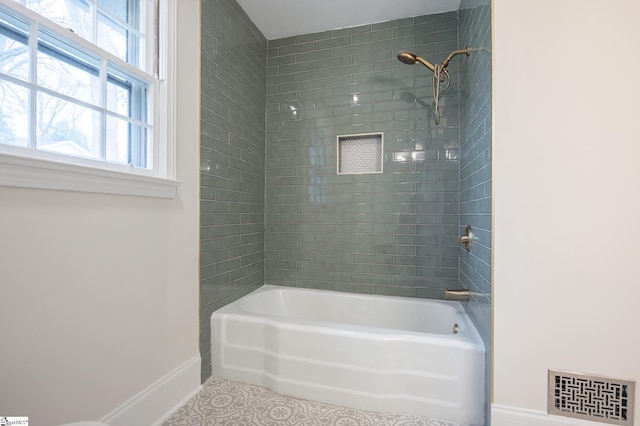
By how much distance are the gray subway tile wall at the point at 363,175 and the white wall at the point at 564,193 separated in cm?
90

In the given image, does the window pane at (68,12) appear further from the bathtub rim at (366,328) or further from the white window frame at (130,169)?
the bathtub rim at (366,328)

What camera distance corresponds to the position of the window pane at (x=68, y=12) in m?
1.04

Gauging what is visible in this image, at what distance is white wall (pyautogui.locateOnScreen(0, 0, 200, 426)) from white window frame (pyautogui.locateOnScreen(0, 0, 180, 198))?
0.04m

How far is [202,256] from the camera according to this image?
5.82 feet

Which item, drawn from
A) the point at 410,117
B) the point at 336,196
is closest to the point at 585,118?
the point at 410,117

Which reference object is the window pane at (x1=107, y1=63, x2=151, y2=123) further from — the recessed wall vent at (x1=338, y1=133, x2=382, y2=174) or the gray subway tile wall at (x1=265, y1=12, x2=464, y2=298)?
the recessed wall vent at (x1=338, y1=133, x2=382, y2=174)

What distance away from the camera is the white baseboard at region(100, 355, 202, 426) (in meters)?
1.26

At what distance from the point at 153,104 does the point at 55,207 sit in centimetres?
74

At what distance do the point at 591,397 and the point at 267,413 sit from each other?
151 cm

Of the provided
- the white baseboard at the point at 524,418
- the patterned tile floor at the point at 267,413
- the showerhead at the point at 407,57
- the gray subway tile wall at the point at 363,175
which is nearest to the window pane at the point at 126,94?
the gray subway tile wall at the point at 363,175

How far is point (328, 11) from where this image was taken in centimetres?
220

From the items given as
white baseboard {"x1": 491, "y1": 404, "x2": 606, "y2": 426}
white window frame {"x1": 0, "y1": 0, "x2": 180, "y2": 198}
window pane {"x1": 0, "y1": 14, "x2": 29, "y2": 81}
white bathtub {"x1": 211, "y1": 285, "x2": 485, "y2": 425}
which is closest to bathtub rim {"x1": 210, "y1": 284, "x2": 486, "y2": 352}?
white bathtub {"x1": 211, "y1": 285, "x2": 485, "y2": 425}

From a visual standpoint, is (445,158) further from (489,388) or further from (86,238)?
(86,238)

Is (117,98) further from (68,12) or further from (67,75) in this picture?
(68,12)
